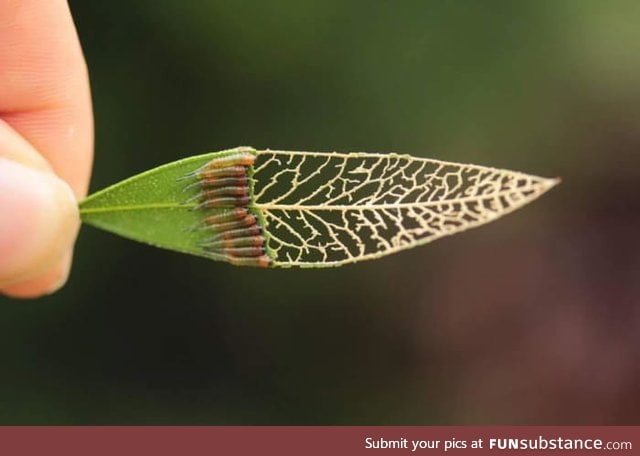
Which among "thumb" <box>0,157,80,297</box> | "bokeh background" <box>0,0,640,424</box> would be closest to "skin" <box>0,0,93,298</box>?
"thumb" <box>0,157,80,297</box>

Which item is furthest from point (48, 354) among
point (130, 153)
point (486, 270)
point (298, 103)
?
point (486, 270)

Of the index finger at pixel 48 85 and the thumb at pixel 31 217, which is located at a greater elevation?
the index finger at pixel 48 85

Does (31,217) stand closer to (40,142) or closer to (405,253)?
(40,142)

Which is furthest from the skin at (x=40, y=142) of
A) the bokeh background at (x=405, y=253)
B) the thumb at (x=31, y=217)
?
the bokeh background at (x=405, y=253)

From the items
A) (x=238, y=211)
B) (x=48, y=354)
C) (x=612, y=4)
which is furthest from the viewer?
(x=48, y=354)

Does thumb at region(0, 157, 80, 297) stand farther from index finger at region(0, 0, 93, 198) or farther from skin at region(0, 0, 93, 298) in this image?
index finger at region(0, 0, 93, 198)

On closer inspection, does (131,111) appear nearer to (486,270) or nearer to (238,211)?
(486,270)

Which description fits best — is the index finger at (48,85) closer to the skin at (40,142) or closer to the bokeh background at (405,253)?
the skin at (40,142)
